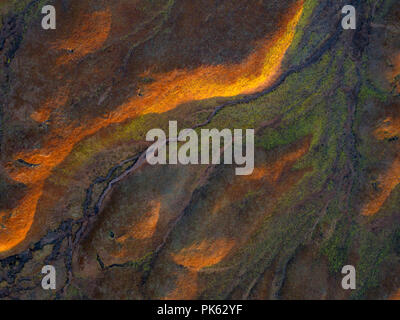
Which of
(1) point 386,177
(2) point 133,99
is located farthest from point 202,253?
(1) point 386,177

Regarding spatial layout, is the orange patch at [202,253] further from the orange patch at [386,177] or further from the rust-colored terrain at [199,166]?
the orange patch at [386,177]

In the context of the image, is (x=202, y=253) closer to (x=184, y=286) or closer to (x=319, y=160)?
(x=184, y=286)

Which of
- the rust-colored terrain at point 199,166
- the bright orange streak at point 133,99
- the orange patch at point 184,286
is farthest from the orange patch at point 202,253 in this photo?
the bright orange streak at point 133,99

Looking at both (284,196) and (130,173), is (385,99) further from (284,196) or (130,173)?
(130,173)

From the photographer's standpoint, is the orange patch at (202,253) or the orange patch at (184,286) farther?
the orange patch at (184,286)

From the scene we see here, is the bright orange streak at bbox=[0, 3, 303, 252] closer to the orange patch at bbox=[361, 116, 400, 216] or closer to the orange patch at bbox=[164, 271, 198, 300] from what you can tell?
the orange patch at bbox=[361, 116, 400, 216]

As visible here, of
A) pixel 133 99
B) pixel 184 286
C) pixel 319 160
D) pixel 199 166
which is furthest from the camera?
pixel 319 160
